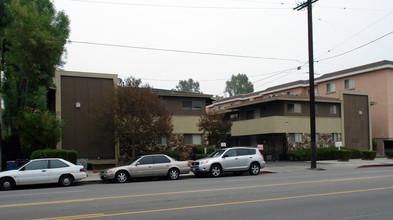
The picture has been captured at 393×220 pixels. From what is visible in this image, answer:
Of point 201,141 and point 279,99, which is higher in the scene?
point 279,99

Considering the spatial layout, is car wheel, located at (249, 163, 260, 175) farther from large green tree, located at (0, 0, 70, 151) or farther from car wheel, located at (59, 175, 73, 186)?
large green tree, located at (0, 0, 70, 151)

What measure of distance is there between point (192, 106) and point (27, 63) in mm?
13549

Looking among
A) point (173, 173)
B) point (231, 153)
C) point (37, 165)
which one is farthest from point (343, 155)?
point (37, 165)

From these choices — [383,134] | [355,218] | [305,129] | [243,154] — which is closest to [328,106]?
[305,129]

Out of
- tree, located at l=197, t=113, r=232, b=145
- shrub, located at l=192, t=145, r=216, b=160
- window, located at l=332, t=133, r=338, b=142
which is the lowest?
shrub, located at l=192, t=145, r=216, b=160

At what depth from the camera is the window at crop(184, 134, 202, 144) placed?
31281 mm

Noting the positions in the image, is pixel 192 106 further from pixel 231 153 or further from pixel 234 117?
pixel 234 117

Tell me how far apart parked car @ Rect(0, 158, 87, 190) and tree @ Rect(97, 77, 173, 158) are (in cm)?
649

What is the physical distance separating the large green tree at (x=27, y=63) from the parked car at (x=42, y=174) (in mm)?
5652

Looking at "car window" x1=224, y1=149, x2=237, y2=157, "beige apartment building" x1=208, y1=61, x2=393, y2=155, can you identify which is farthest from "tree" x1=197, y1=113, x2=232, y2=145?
"beige apartment building" x1=208, y1=61, x2=393, y2=155

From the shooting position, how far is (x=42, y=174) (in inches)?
669

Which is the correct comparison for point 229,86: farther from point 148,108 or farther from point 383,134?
point 148,108

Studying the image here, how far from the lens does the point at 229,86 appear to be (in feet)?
308

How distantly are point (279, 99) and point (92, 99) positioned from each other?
57.9 feet
